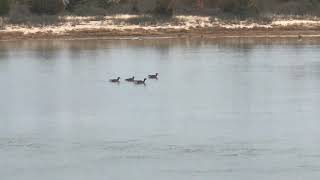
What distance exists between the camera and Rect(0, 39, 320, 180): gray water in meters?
14.5

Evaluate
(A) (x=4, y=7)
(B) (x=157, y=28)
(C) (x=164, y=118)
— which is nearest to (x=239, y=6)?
(B) (x=157, y=28)

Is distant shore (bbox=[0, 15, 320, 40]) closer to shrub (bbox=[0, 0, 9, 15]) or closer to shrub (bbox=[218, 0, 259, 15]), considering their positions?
shrub (bbox=[218, 0, 259, 15])

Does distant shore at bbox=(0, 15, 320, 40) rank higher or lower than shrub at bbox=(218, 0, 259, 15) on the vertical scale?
lower

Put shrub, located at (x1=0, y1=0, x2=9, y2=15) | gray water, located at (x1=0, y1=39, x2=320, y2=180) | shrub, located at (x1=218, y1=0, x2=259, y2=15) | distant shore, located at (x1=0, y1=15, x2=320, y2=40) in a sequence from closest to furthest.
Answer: gray water, located at (x1=0, y1=39, x2=320, y2=180) → distant shore, located at (x1=0, y1=15, x2=320, y2=40) → shrub, located at (x1=0, y1=0, x2=9, y2=15) → shrub, located at (x1=218, y1=0, x2=259, y2=15)

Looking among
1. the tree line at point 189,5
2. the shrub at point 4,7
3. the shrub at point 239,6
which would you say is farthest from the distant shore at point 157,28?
the shrub at point 4,7

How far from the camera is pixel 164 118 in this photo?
19141 mm

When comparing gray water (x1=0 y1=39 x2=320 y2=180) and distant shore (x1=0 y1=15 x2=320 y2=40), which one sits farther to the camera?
distant shore (x1=0 y1=15 x2=320 y2=40)

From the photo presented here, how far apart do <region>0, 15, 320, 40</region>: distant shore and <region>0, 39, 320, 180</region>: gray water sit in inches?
448

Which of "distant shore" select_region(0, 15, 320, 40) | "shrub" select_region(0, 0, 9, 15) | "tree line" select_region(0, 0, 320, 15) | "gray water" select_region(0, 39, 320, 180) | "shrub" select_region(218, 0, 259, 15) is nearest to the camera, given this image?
"gray water" select_region(0, 39, 320, 180)

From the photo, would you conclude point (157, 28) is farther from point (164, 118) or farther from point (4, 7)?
point (164, 118)

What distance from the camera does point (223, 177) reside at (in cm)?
1367

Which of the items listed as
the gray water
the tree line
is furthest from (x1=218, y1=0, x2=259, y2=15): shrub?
the gray water

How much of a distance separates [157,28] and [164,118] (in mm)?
28194

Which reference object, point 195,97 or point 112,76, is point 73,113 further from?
point 112,76
